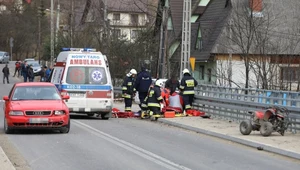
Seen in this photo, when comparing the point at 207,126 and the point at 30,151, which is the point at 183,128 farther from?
the point at 30,151

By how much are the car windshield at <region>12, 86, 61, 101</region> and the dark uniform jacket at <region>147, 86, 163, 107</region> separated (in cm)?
537

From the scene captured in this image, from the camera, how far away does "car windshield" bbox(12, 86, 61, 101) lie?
17.9m

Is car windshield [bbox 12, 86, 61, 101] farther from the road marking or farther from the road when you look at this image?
the road marking

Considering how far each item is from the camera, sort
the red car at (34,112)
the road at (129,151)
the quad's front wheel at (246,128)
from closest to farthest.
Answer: the road at (129,151) → the red car at (34,112) → the quad's front wheel at (246,128)

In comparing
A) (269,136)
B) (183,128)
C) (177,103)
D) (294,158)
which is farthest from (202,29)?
(294,158)

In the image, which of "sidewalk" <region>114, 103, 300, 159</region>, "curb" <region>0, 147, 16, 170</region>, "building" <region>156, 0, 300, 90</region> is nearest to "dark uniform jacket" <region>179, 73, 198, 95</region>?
"sidewalk" <region>114, 103, 300, 159</region>

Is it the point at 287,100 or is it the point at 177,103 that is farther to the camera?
the point at 177,103

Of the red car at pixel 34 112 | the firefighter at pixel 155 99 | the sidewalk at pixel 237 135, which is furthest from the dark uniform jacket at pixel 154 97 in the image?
the red car at pixel 34 112

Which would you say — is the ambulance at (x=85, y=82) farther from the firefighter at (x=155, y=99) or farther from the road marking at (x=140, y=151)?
the road marking at (x=140, y=151)

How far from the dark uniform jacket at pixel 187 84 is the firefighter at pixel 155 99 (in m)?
1.08

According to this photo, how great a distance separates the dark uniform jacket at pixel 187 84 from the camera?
77.8 feet

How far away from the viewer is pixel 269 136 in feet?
56.5

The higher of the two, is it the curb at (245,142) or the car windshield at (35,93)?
the car windshield at (35,93)

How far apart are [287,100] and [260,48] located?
14.7 metres
